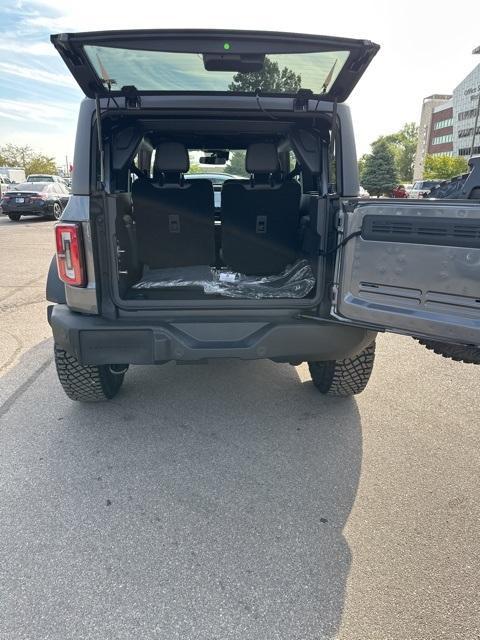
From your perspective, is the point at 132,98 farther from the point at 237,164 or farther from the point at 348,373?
the point at 237,164

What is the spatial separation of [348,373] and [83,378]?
176 cm

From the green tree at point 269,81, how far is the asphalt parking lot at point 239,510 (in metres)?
2.01

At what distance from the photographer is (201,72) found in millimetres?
2176

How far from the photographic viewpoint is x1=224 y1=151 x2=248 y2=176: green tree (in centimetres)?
434

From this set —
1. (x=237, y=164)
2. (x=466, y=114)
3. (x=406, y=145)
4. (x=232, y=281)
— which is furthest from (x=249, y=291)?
(x=406, y=145)

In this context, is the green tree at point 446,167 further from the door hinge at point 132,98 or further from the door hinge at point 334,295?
the door hinge at point 132,98

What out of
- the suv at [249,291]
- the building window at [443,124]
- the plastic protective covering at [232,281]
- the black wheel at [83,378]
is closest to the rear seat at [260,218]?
the plastic protective covering at [232,281]

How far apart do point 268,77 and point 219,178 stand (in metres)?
3.40

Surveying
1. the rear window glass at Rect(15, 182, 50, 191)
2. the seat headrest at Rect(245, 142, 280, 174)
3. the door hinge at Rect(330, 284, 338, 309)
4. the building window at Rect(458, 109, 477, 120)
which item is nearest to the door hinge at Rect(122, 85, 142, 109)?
the seat headrest at Rect(245, 142, 280, 174)

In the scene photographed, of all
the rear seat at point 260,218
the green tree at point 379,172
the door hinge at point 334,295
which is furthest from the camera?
the green tree at point 379,172

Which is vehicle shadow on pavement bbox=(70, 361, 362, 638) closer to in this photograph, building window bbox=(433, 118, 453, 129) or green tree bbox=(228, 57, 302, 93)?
green tree bbox=(228, 57, 302, 93)

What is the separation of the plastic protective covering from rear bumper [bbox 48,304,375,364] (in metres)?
0.50

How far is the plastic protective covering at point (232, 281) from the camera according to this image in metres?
3.01

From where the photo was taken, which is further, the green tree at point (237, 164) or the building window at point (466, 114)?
the building window at point (466, 114)
